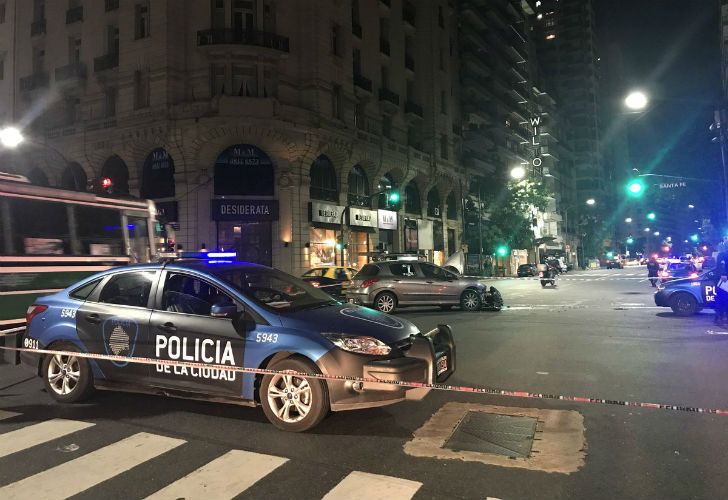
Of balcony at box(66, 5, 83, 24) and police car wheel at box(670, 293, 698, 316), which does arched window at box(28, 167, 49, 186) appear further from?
police car wheel at box(670, 293, 698, 316)

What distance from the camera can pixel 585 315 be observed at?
14.0m

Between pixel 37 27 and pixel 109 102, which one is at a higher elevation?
pixel 37 27

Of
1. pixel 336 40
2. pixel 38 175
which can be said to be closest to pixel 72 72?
pixel 38 175

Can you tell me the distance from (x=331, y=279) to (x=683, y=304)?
11.6m

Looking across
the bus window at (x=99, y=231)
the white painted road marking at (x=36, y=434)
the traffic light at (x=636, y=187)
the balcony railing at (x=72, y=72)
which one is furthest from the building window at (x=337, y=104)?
the white painted road marking at (x=36, y=434)

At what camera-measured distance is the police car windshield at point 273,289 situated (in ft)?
17.2

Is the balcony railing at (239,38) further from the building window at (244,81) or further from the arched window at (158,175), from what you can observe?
the arched window at (158,175)

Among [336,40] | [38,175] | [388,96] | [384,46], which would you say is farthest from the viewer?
[384,46]

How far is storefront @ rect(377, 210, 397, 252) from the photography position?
120 ft

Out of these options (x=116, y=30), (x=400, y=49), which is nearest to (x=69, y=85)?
(x=116, y=30)

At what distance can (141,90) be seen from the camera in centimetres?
2928

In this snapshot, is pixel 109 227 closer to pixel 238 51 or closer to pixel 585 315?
pixel 585 315

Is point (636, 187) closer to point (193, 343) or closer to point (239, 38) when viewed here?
point (193, 343)

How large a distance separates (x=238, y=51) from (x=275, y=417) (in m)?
27.3
